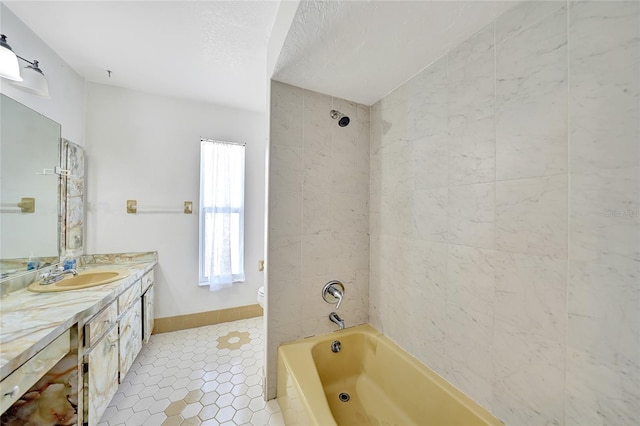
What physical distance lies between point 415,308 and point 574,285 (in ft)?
2.40

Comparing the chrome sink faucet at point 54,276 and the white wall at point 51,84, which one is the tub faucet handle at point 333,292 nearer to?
the chrome sink faucet at point 54,276

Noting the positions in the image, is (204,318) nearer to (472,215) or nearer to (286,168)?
(286,168)

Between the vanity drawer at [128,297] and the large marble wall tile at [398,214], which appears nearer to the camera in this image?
the large marble wall tile at [398,214]

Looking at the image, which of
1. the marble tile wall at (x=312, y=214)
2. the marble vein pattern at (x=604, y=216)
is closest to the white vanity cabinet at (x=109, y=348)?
the marble tile wall at (x=312, y=214)

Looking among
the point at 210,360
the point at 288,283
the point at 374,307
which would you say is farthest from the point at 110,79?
the point at 374,307

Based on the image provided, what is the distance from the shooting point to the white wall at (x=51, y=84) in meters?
1.39

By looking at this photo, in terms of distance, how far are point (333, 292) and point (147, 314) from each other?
1792 mm

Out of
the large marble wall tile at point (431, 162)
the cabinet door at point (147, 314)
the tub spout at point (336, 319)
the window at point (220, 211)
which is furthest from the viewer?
the window at point (220, 211)

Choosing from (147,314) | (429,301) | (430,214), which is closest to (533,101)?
(430,214)

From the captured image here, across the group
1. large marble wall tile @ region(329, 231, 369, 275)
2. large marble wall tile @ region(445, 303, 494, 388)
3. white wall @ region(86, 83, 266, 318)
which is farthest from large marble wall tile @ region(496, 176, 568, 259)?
white wall @ region(86, 83, 266, 318)

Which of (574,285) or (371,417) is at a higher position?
(574,285)

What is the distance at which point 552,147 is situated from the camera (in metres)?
0.80

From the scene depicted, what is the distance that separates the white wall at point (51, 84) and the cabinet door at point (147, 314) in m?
1.53

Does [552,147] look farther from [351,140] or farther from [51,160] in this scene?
[51,160]
